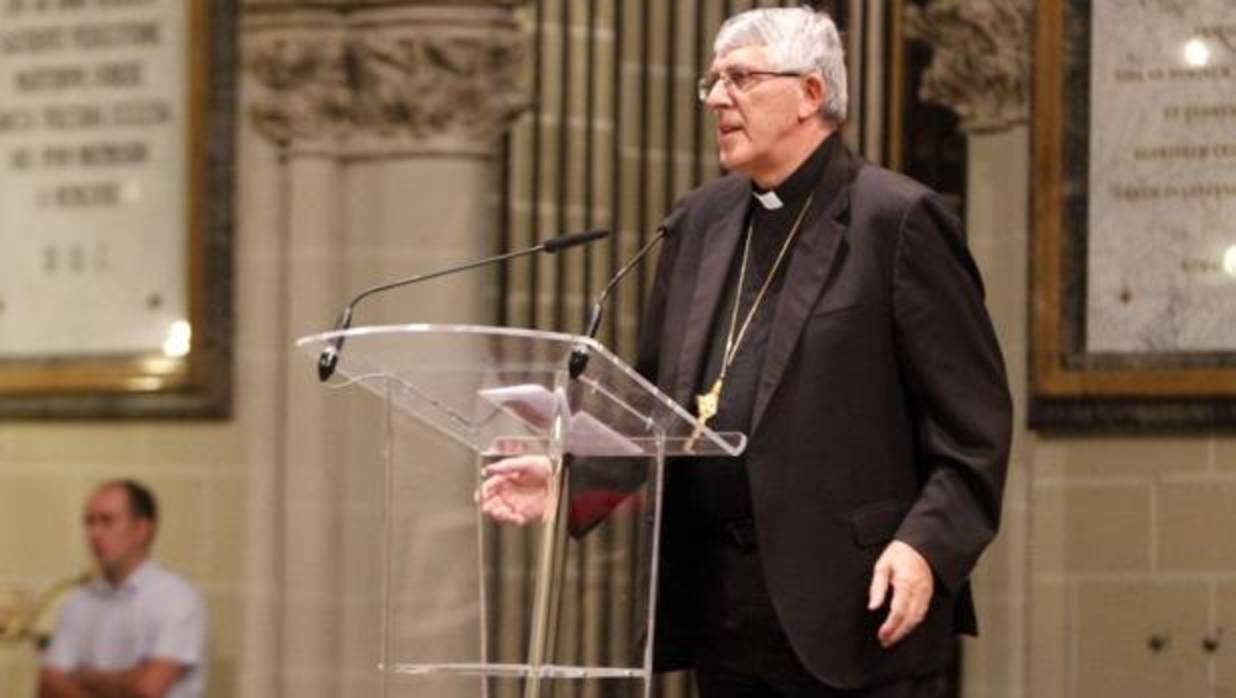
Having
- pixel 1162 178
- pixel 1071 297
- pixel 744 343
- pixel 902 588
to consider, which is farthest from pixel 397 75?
pixel 902 588

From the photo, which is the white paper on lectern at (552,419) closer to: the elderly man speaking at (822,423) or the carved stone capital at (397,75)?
the elderly man speaking at (822,423)

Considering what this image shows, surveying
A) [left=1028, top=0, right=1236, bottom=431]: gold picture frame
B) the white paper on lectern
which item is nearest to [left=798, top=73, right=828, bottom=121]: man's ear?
the white paper on lectern

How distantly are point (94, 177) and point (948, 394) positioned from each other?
13.6 ft

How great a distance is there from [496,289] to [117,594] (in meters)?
1.17

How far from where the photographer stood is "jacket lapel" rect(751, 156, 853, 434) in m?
4.38

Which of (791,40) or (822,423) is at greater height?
(791,40)

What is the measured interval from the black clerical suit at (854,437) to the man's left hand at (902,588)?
2 cm

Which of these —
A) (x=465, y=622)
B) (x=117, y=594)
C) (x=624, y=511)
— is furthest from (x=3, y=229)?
(x=624, y=511)

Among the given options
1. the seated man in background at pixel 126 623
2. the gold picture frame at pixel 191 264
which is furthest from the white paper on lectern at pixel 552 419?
the gold picture frame at pixel 191 264

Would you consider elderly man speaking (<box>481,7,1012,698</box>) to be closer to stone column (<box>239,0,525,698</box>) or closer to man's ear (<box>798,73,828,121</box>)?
man's ear (<box>798,73,828,121</box>)

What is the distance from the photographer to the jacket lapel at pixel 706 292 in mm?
4500

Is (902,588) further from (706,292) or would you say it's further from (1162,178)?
(1162,178)

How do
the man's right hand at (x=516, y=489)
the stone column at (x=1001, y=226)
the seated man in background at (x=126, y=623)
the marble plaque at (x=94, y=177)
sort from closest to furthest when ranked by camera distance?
the man's right hand at (x=516, y=489), the stone column at (x=1001, y=226), the seated man in background at (x=126, y=623), the marble plaque at (x=94, y=177)

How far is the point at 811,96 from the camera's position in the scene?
4465 mm
